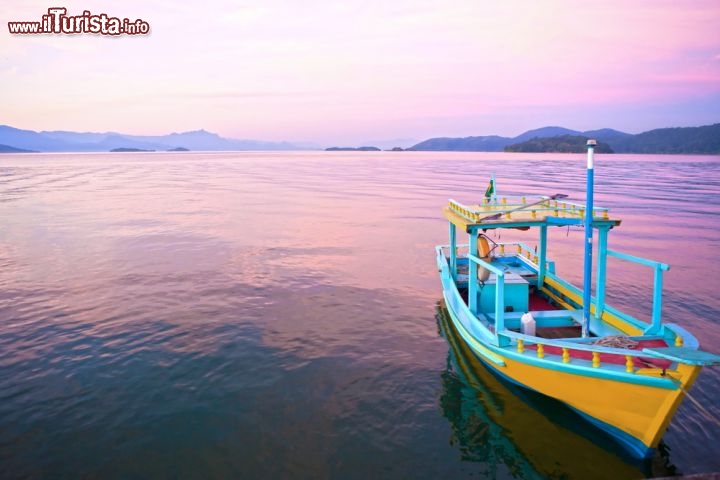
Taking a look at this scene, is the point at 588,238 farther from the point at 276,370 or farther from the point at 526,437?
the point at 276,370

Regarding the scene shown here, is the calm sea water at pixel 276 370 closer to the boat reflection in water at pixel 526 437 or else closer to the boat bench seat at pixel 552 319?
the boat reflection in water at pixel 526 437

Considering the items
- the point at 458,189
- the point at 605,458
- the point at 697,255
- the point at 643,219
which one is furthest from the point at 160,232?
the point at 458,189

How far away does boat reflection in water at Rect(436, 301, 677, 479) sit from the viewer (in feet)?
30.3

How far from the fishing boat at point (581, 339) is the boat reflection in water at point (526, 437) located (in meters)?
0.42

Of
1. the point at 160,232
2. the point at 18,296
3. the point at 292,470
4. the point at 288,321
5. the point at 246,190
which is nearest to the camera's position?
the point at 292,470

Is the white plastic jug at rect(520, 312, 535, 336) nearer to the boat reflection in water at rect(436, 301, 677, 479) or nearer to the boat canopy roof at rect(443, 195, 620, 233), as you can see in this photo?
the boat reflection in water at rect(436, 301, 677, 479)

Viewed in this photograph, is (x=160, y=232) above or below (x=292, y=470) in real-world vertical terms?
above

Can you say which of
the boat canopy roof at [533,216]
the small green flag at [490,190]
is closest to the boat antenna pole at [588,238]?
the boat canopy roof at [533,216]

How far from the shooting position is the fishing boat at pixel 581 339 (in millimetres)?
8578

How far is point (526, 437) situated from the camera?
33.6 feet

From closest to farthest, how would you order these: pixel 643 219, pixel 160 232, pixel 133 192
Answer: pixel 160 232 < pixel 643 219 < pixel 133 192

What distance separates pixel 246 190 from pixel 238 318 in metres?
49.7

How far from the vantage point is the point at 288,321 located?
16.6 metres

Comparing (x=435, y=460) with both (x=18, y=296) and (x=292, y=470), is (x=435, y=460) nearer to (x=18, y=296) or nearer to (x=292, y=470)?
(x=292, y=470)
